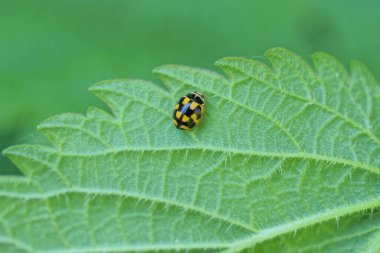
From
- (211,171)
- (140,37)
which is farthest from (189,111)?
(140,37)

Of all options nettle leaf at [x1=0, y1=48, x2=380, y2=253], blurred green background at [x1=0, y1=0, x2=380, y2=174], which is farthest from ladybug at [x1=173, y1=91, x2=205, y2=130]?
blurred green background at [x1=0, y1=0, x2=380, y2=174]

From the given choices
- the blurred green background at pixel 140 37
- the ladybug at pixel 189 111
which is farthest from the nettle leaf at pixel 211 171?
the blurred green background at pixel 140 37

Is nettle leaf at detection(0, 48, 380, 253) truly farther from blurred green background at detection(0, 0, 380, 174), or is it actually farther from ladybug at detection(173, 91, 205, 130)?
blurred green background at detection(0, 0, 380, 174)

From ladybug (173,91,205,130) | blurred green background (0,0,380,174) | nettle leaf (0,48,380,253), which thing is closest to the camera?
nettle leaf (0,48,380,253)

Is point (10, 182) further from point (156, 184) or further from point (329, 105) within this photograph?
point (329, 105)

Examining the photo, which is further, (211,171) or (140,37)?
(140,37)

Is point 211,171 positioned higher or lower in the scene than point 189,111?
lower

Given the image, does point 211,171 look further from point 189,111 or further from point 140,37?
point 140,37

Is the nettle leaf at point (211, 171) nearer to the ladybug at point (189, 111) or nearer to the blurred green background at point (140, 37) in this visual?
the ladybug at point (189, 111)
